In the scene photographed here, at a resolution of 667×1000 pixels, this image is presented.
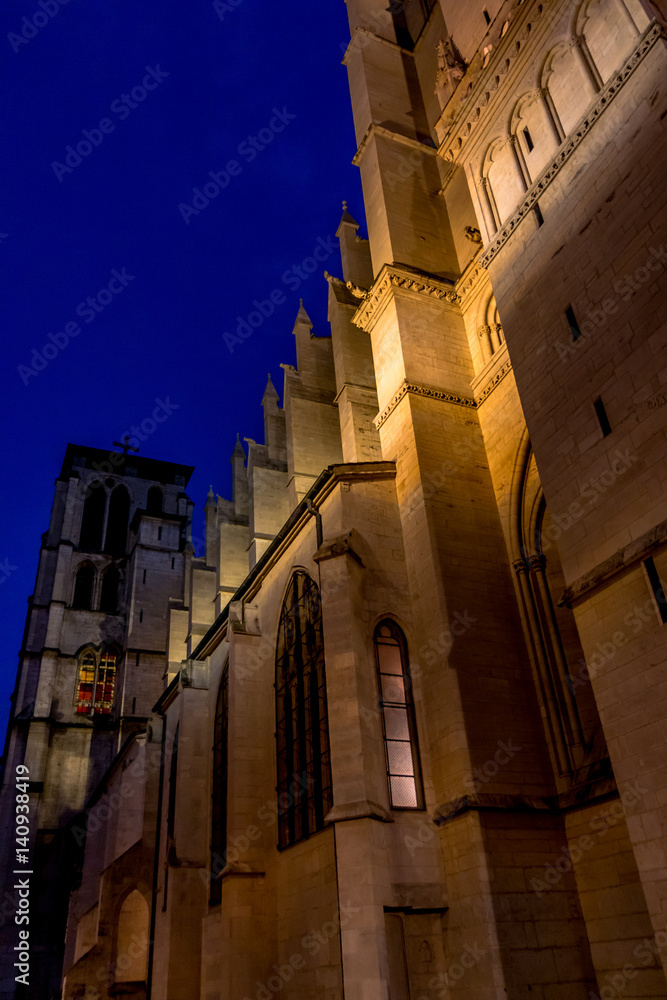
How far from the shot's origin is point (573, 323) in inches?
436

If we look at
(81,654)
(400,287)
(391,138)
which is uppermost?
(391,138)

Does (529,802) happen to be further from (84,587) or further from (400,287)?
(84,587)

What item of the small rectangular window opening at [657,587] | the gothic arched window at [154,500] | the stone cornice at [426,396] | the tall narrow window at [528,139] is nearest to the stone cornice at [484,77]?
the tall narrow window at [528,139]

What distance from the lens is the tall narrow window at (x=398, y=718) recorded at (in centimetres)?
1155

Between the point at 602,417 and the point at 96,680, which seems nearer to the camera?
the point at 602,417

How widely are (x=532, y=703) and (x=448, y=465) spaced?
170 inches

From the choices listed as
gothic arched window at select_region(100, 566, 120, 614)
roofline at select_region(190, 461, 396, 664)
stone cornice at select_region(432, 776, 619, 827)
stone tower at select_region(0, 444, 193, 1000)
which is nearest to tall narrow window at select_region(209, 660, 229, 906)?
roofline at select_region(190, 461, 396, 664)

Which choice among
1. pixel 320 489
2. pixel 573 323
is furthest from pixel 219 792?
pixel 573 323

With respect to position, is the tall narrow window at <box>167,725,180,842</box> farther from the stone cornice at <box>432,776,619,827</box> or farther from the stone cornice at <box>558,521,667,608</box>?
the stone cornice at <box>558,521,667,608</box>

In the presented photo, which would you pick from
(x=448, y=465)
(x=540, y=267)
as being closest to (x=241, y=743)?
(x=448, y=465)

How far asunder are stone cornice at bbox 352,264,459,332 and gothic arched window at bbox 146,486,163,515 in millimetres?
25286

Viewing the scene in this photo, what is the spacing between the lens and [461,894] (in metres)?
10.4

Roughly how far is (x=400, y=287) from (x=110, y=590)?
79.8 ft

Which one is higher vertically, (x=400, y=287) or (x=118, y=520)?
(x=118, y=520)
